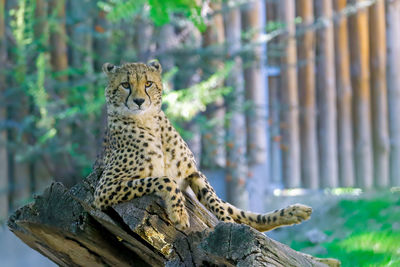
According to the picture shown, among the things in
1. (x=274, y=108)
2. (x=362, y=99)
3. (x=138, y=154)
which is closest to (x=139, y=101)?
(x=138, y=154)

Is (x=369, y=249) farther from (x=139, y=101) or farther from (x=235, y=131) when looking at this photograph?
(x=235, y=131)

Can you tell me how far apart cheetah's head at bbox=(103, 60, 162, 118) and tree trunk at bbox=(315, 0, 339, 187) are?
4.05m

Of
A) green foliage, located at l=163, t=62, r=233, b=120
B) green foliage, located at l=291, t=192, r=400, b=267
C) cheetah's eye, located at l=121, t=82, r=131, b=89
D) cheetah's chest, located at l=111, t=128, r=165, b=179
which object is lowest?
green foliage, located at l=291, t=192, r=400, b=267

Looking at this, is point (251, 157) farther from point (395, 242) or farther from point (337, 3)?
point (395, 242)

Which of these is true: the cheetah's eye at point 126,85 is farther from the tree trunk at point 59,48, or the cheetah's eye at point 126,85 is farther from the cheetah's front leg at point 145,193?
the tree trunk at point 59,48

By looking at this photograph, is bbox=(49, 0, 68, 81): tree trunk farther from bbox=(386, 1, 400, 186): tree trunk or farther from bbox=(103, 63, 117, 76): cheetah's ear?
bbox=(386, 1, 400, 186): tree trunk

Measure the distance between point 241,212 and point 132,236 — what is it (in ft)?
2.33

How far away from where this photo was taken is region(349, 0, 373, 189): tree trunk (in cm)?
657

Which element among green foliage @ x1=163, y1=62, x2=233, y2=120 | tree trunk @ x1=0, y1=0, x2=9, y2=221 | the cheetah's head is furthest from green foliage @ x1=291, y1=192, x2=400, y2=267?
tree trunk @ x1=0, y1=0, x2=9, y2=221

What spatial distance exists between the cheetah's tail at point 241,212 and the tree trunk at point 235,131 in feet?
10.5

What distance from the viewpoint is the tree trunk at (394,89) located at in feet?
21.6

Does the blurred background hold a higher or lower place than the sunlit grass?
higher

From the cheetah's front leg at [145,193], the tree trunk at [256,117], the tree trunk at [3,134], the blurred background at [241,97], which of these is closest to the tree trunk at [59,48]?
the blurred background at [241,97]

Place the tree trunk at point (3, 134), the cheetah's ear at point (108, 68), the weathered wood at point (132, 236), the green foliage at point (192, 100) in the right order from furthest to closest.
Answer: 1. the tree trunk at point (3, 134)
2. the green foliage at point (192, 100)
3. the cheetah's ear at point (108, 68)
4. the weathered wood at point (132, 236)
